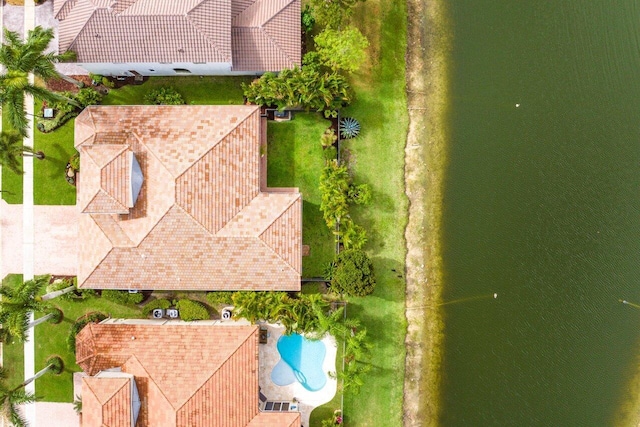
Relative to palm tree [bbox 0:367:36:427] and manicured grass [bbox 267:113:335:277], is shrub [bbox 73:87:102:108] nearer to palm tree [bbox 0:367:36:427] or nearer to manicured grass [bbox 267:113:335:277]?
manicured grass [bbox 267:113:335:277]

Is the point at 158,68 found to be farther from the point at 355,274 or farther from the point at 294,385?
the point at 294,385

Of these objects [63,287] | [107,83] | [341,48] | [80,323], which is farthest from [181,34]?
[80,323]

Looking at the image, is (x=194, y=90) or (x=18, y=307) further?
(x=194, y=90)

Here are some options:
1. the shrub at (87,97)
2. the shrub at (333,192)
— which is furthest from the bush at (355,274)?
the shrub at (87,97)

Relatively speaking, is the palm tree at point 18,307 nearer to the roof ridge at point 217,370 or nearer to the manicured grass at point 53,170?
the manicured grass at point 53,170

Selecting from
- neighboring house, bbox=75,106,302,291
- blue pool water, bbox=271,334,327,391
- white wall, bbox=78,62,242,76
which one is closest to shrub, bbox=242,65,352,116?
neighboring house, bbox=75,106,302,291

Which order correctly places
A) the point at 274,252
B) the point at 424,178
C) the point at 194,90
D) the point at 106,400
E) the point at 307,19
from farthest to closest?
the point at 424,178, the point at 194,90, the point at 307,19, the point at 274,252, the point at 106,400

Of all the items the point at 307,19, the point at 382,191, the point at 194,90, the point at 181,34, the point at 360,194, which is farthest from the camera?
the point at 382,191

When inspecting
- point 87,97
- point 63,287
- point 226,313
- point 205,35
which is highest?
point 205,35
